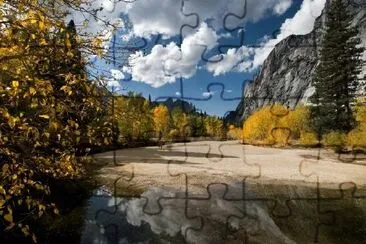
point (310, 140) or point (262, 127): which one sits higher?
point (262, 127)

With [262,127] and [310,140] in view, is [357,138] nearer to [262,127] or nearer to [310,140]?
[310,140]

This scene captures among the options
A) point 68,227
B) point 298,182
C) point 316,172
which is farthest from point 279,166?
point 68,227


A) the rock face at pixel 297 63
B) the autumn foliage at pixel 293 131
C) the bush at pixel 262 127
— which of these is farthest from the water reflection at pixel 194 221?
the rock face at pixel 297 63

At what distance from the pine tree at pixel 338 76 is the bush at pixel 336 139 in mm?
1234

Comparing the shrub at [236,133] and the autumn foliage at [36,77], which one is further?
the shrub at [236,133]

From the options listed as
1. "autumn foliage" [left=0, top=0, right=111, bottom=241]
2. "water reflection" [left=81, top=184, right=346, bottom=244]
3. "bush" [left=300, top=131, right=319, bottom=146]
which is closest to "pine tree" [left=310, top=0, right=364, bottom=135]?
"bush" [left=300, top=131, right=319, bottom=146]

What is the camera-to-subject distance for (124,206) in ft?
54.2

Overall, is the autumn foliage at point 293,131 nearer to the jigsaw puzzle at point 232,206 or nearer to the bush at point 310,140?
the bush at point 310,140

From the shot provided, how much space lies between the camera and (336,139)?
37.2m

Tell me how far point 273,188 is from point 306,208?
4577 millimetres

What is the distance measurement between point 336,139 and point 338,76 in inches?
240

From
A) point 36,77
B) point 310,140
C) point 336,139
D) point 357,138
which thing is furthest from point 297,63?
point 36,77

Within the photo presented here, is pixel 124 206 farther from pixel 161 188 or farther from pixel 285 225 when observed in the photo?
pixel 285 225

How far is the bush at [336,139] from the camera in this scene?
1455 inches
